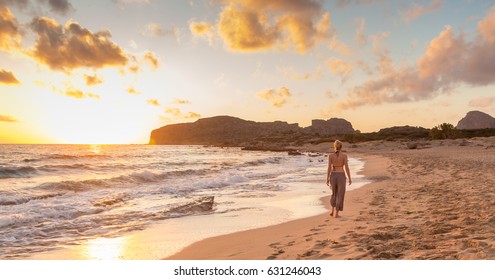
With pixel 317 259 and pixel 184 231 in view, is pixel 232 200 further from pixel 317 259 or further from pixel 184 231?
pixel 317 259

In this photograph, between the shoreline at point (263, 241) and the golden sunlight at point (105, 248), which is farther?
the golden sunlight at point (105, 248)

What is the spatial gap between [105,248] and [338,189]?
632 cm

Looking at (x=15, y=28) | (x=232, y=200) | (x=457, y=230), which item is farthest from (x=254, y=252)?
(x=15, y=28)

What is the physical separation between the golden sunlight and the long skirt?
19.2 feet

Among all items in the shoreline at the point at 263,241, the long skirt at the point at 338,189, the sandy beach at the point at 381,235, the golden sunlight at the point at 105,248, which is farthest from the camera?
the long skirt at the point at 338,189

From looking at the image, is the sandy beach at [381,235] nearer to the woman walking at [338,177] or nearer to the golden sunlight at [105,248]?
the woman walking at [338,177]

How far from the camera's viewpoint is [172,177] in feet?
89.0

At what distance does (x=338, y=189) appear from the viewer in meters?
9.87

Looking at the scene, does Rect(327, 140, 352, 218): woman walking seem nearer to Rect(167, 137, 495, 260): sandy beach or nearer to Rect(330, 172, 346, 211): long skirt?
Rect(330, 172, 346, 211): long skirt

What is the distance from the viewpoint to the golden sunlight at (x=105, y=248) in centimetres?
714

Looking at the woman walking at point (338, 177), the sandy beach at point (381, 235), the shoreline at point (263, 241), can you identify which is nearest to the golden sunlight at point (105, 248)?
the shoreline at point (263, 241)

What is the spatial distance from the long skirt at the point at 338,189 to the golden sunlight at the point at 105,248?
5.84 metres

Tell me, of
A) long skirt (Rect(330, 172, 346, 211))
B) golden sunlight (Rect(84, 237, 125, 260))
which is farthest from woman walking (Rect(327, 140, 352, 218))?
golden sunlight (Rect(84, 237, 125, 260))

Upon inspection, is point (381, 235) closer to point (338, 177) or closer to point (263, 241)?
point (263, 241)
